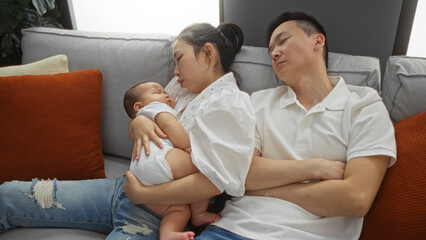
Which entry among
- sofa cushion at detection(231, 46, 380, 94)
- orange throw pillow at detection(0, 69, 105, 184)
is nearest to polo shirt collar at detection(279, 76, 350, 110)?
sofa cushion at detection(231, 46, 380, 94)

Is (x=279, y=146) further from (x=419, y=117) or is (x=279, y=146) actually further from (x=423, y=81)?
(x=423, y=81)

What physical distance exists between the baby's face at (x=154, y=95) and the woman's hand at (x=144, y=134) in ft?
0.42

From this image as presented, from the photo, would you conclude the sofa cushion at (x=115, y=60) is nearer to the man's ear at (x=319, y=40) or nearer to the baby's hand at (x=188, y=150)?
the baby's hand at (x=188, y=150)

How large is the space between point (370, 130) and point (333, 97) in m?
0.20

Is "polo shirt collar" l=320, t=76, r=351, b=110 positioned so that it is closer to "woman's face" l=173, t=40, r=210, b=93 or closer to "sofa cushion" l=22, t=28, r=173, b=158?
"woman's face" l=173, t=40, r=210, b=93

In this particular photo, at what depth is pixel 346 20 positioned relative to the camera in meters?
1.64

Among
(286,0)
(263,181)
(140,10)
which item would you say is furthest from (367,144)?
(140,10)

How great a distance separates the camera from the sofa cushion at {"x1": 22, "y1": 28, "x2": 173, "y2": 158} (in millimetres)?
1564

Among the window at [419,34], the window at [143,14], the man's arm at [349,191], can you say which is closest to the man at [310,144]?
the man's arm at [349,191]

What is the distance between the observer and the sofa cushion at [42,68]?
1.58 metres

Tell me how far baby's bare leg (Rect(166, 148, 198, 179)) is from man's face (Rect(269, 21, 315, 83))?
1.65 ft

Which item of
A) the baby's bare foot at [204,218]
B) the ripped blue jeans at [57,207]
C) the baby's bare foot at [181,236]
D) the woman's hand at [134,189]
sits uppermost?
the woman's hand at [134,189]

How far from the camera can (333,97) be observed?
3.71 feet

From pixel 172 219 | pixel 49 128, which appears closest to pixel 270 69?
pixel 172 219
